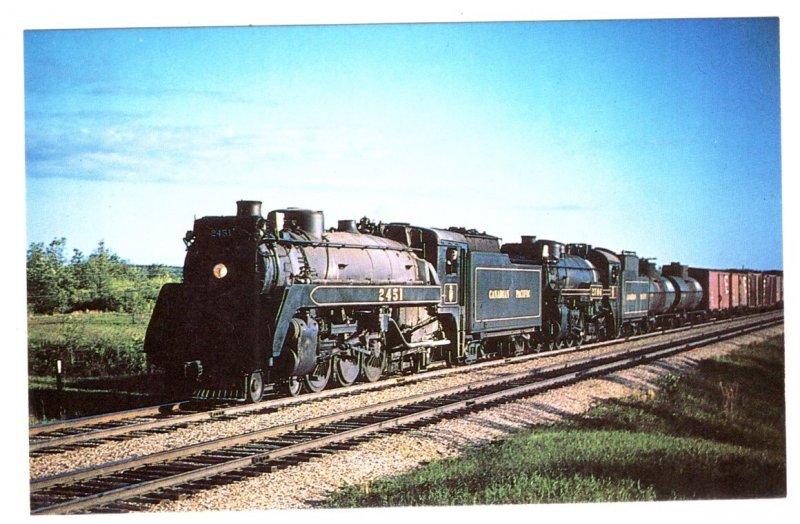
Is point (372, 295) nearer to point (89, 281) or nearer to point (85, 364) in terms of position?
point (89, 281)

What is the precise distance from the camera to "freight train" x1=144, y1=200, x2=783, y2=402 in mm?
10062

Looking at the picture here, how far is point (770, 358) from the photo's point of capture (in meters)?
11.2

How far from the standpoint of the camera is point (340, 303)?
11.3 meters

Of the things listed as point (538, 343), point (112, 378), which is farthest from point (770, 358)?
point (112, 378)

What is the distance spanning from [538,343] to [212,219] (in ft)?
34.6

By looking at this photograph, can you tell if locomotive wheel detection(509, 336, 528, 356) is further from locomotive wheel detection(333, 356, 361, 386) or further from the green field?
the green field

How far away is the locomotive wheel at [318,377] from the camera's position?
11328 mm

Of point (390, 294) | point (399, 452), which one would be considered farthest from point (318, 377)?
point (399, 452)

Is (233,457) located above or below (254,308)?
below

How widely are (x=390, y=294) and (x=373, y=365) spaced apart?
1.30m

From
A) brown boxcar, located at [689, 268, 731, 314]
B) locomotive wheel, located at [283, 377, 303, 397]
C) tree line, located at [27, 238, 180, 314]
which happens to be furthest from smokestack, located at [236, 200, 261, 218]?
brown boxcar, located at [689, 268, 731, 314]

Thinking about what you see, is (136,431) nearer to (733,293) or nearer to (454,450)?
(454,450)

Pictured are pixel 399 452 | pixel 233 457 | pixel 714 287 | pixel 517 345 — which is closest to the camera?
pixel 233 457

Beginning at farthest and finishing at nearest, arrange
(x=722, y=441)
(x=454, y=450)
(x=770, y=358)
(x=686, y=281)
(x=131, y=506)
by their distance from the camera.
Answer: (x=686, y=281) → (x=770, y=358) → (x=722, y=441) → (x=454, y=450) → (x=131, y=506)
